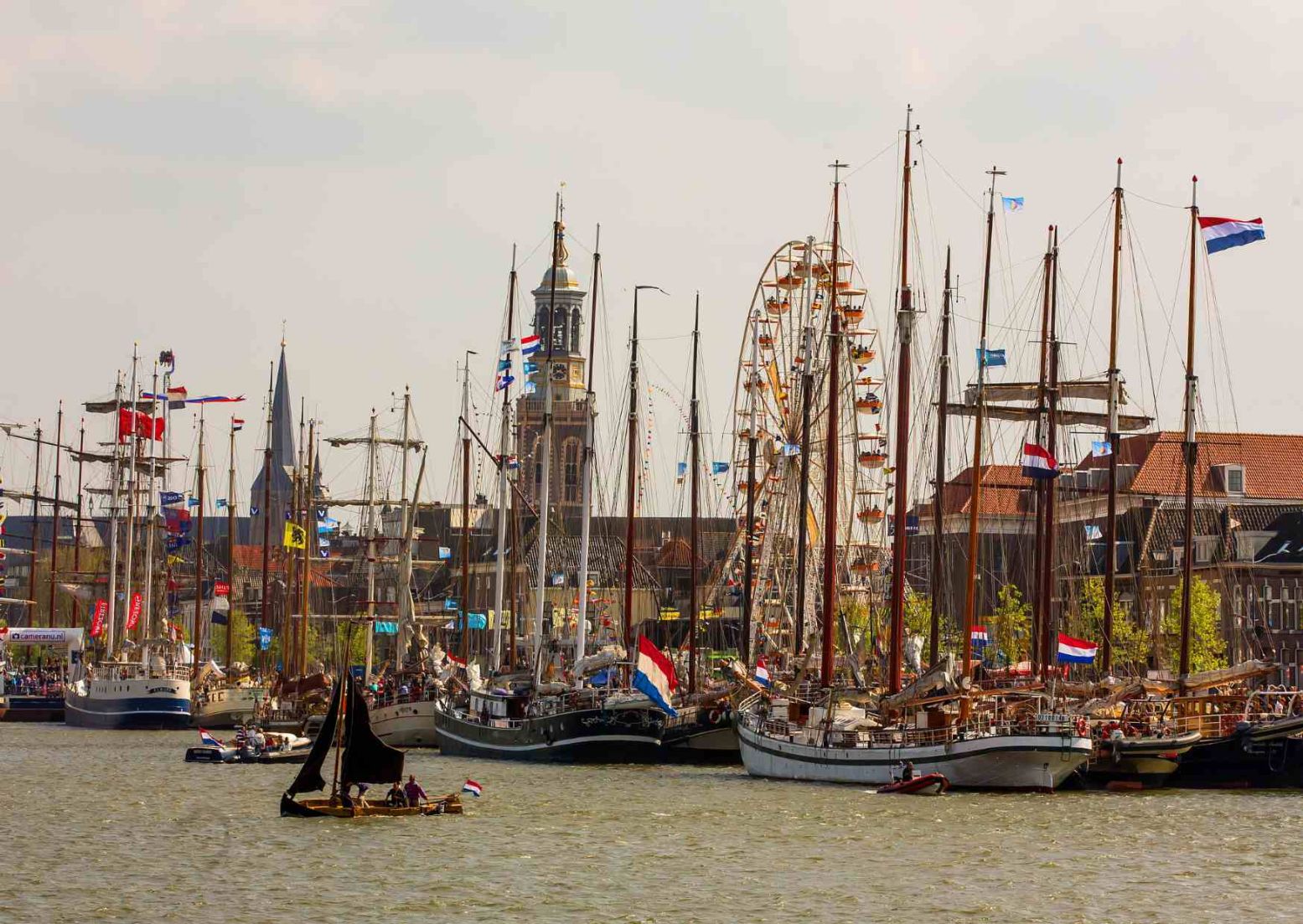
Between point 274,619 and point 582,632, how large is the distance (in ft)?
277

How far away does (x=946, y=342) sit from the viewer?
88062 mm

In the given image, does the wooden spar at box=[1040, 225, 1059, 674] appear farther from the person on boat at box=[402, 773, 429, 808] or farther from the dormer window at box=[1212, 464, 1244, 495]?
the dormer window at box=[1212, 464, 1244, 495]

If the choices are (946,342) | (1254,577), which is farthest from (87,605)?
(946,342)

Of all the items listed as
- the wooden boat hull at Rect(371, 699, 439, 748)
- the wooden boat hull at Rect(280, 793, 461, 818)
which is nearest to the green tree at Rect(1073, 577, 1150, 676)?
the wooden boat hull at Rect(371, 699, 439, 748)

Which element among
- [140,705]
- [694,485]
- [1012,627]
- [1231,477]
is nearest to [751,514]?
[694,485]

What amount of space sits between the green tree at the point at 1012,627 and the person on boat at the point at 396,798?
65315 mm

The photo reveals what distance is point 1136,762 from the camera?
7581cm

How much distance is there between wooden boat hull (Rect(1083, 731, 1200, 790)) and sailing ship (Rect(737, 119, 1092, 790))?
223 centimetres

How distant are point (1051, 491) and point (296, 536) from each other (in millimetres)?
58189

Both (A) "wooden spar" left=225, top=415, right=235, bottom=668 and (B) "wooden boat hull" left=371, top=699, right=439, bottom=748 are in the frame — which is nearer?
(B) "wooden boat hull" left=371, top=699, right=439, bottom=748

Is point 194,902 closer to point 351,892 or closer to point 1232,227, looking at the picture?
point 351,892

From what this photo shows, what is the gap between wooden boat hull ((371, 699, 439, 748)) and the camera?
11044cm

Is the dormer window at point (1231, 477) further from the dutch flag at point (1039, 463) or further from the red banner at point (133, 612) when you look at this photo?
the dutch flag at point (1039, 463)

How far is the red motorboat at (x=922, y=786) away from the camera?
71.2 m
